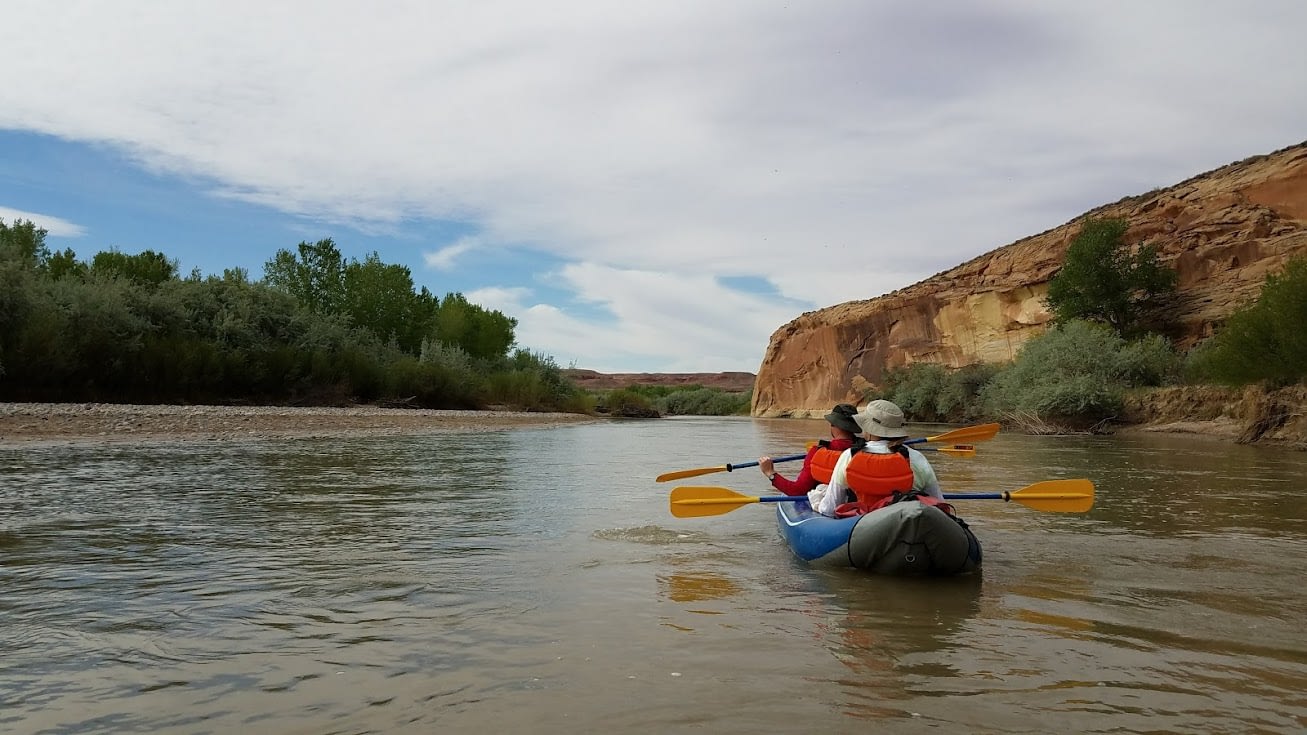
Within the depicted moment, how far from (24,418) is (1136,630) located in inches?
662

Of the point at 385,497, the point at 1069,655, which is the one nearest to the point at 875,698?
the point at 1069,655

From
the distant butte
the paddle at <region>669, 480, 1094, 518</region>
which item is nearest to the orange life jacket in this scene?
the paddle at <region>669, 480, 1094, 518</region>

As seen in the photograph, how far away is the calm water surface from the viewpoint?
2783mm

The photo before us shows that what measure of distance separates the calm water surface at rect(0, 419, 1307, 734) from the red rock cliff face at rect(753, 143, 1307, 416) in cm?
2328

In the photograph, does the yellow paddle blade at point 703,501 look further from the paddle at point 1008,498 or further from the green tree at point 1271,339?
the green tree at point 1271,339

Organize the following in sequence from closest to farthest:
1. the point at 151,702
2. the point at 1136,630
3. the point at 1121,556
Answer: the point at 151,702, the point at 1136,630, the point at 1121,556

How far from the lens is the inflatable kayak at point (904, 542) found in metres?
4.77

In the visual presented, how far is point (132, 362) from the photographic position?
20.4 metres

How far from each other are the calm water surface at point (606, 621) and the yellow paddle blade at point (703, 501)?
10.6 inches

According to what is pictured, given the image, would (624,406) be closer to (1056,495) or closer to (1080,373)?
(1080,373)

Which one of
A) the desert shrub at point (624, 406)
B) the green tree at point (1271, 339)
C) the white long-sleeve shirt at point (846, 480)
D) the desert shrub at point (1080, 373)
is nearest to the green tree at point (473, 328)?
the desert shrub at point (624, 406)

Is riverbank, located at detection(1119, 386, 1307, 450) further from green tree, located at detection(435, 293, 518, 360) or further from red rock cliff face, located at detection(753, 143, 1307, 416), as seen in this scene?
green tree, located at detection(435, 293, 518, 360)

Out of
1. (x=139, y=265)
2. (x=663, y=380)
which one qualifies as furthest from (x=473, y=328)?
(x=663, y=380)

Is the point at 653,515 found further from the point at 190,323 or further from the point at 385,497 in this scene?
the point at 190,323
